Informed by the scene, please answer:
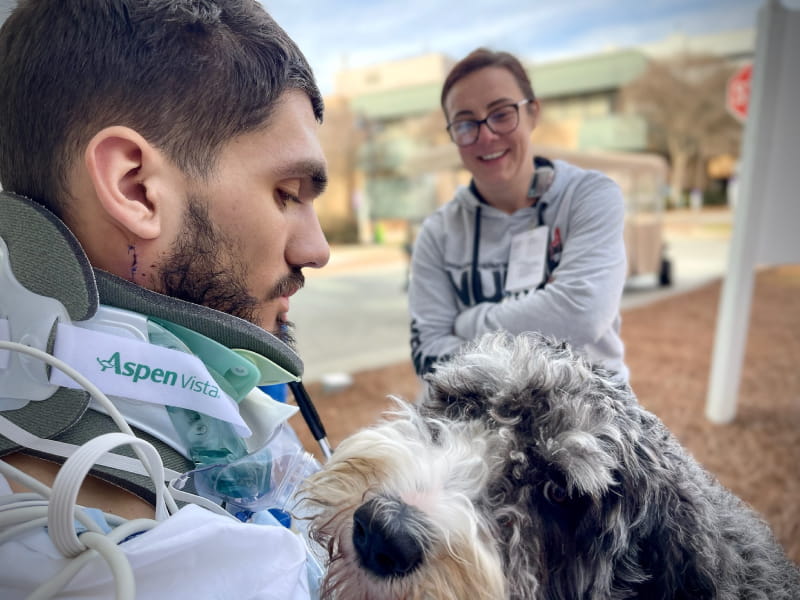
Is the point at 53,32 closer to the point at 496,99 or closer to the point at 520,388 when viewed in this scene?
the point at 520,388

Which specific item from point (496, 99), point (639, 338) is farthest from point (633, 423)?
point (639, 338)

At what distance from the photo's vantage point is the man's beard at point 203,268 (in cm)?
140

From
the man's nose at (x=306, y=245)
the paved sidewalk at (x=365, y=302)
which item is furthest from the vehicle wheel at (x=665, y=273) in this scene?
the man's nose at (x=306, y=245)

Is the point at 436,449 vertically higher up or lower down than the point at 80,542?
lower down

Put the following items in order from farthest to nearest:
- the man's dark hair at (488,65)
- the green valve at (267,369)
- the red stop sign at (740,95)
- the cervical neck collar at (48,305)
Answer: the red stop sign at (740,95) → the man's dark hair at (488,65) → the green valve at (267,369) → the cervical neck collar at (48,305)

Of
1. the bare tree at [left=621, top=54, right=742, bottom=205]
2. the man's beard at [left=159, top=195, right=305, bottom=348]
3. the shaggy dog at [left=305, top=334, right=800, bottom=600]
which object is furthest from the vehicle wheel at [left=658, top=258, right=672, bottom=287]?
the bare tree at [left=621, top=54, right=742, bottom=205]

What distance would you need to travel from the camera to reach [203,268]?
143cm

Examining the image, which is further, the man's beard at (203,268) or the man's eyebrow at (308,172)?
the man's eyebrow at (308,172)

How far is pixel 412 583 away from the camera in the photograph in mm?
1360

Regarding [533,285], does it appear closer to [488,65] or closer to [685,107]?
[488,65]

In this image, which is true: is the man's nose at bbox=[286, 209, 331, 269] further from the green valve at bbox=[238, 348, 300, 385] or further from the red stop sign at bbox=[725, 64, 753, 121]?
the red stop sign at bbox=[725, 64, 753, 121]

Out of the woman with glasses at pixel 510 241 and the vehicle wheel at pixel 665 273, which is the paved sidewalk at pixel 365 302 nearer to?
the vehicle wheel at pixel 665 273

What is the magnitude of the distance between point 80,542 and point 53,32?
107cm

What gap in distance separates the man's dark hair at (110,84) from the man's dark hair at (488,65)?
194 centimetres
